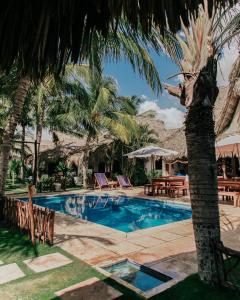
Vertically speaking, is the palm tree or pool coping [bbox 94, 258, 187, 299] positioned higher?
the palm tree

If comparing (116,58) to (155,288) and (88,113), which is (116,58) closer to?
(155,288)

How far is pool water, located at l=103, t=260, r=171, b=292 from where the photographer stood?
4.71 m

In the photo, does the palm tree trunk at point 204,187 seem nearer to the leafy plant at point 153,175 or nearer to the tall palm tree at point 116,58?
the tall palm tree at point 116,58

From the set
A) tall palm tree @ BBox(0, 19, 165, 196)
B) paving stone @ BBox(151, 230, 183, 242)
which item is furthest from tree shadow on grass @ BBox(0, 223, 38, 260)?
paving stone @ BBox(151, 230, 183, 242)

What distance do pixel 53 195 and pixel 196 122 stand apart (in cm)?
1274

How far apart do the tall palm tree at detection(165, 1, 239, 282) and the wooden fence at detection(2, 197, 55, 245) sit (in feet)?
11.0

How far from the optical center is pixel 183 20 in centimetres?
177

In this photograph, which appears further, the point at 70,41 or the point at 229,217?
the point at 229,217

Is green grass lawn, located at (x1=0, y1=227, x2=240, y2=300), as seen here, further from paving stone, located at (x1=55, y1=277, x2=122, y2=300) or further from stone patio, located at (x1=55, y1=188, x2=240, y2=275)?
stone patio, located at (x1=55, y1=188, x2=240, y2=275)

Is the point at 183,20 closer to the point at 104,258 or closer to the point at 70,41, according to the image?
the point at 70,41

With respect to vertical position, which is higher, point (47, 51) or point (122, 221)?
point (47, 51)

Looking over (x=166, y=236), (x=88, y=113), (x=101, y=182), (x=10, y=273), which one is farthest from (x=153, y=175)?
(x=10, y=273)

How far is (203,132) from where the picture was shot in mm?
4227

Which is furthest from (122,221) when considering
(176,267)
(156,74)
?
(176,267)
